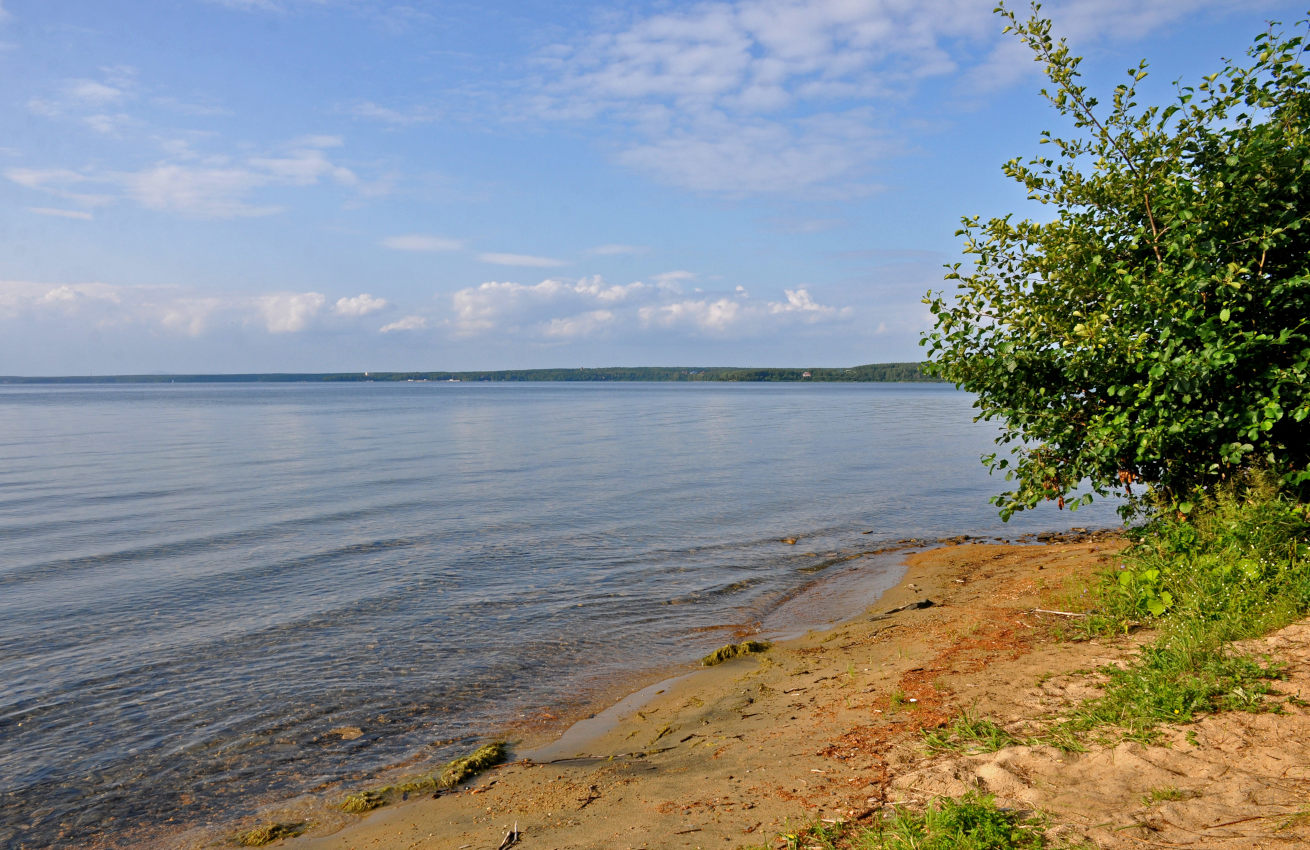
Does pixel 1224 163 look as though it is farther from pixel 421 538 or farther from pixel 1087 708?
pixel 421 538

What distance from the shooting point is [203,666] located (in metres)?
11.1

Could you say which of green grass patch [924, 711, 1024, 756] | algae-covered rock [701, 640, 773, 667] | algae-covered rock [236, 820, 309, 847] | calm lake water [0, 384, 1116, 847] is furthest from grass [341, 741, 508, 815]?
green grass patch [924, 711, 1024, 756]

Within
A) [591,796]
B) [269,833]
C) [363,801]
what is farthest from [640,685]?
[269,833]

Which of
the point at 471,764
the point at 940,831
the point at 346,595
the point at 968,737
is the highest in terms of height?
the point at 940,831

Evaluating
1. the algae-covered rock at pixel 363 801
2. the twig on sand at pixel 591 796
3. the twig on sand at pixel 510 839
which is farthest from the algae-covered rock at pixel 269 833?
the twig on sand at pixel 591 796

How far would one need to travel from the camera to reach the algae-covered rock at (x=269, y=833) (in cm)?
676

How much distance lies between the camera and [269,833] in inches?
269

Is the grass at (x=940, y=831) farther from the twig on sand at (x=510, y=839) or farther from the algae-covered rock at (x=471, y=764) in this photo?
the algae-covered rock at (x=471, y=764)

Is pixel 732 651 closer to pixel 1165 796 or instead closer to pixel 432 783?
pixel 432 783

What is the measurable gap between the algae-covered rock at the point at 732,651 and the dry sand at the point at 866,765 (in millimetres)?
348

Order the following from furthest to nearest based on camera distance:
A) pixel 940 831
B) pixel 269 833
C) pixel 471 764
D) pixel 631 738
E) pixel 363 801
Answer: pixel 631 738 < pixel 471 764 < pixel 363 801 < pixel 269 833 < pixel 940 831

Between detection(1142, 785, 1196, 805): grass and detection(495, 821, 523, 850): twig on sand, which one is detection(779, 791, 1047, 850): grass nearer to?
detection(1142, 785, 1196, 805): grass

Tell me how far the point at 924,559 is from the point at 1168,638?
10.1 metres

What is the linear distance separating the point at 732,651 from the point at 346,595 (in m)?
7.91
